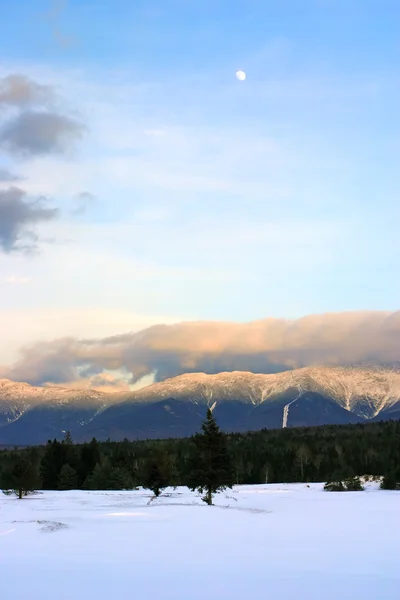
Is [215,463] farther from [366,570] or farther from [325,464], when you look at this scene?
[325,464]

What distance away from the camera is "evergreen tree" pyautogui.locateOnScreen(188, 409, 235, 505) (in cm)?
7288

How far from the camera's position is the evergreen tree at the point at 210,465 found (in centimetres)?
7288

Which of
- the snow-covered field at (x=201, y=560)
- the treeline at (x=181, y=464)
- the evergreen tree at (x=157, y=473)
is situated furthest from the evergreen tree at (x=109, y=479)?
the snow-covered field at (x=201, y=560)

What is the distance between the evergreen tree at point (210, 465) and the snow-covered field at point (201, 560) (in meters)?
27.2

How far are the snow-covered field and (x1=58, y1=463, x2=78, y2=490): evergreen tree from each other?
3206 inches

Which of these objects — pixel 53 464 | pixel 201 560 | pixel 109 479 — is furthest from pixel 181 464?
pixel 201 560

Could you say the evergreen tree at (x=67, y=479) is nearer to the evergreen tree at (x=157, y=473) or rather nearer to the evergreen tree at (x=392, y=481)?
the evergreen tree at (x=157, y=473)

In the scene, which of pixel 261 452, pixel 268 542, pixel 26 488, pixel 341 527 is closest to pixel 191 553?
pixel 268 542

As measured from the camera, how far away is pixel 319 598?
64.3ft

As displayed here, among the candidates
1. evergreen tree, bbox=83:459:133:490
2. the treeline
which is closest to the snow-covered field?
the treeline

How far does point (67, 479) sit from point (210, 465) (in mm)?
58059

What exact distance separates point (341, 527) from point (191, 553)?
579 inches

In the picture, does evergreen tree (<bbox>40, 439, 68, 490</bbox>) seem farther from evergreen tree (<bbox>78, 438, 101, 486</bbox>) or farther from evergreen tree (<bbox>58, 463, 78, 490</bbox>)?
evergreen tree (<bbox>78, 438, 101, 486</bbox>)

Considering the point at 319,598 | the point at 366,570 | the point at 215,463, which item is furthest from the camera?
the point at 215,463
